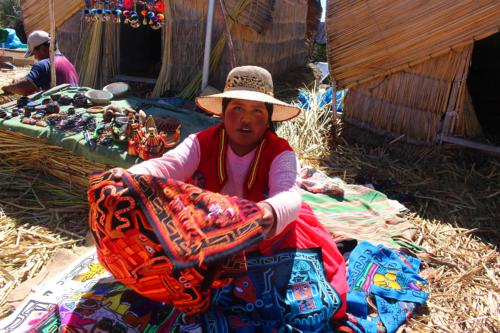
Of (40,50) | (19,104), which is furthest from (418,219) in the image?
(40,50)

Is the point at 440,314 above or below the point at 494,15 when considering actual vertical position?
below

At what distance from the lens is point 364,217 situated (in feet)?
11.1

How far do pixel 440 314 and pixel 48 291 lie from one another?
7.19ft

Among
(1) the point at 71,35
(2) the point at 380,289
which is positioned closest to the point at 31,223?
(2) the point at 380,289

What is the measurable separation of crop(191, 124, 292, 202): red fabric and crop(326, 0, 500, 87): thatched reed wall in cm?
328

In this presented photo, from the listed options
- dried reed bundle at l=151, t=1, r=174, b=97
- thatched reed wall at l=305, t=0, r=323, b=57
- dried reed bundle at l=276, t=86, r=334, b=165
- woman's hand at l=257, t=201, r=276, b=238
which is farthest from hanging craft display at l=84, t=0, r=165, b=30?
thatched reed wall at l=305, t=0, r=323, b=57

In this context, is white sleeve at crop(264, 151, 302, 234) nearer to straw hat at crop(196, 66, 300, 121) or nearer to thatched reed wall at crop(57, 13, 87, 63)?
straw hat at crop(196, 66, 300, 121)

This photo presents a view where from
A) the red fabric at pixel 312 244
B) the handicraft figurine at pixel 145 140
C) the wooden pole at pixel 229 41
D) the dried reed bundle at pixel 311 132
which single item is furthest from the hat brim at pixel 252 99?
the wooden pole at pixel 229 41

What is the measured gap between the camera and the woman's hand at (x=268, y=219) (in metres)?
1.46

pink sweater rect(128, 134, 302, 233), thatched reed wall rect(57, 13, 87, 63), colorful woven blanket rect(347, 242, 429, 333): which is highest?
thatched reed wall rect(57, 13, 87, 63)

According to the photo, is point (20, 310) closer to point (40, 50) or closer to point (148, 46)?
point (40, 50)

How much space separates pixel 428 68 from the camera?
179 inches

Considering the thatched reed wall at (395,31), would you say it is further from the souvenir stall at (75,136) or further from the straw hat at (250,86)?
the straw hat at (250,86)

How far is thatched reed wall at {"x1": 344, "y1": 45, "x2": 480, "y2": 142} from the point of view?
4465mm
